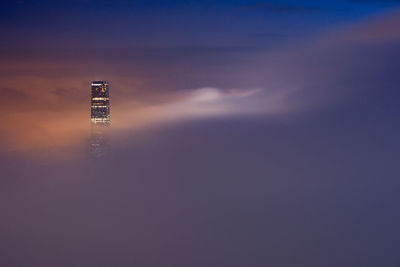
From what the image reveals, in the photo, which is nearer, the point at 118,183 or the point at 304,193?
the point at 304,193

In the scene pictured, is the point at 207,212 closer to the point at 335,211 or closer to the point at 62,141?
the point at 335,211

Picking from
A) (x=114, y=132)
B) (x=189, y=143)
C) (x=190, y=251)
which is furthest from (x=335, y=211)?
(x=114, y=132)

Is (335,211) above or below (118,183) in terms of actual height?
below

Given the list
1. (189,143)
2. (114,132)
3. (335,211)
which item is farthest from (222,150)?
(335,211)

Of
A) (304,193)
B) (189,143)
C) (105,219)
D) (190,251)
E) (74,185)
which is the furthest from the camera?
(189,143)

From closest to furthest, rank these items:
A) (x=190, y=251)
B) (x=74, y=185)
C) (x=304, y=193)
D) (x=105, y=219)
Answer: (x=190, y=251) → (x=105, y=219) → (x=304, y=193) → (x=74, y=185)

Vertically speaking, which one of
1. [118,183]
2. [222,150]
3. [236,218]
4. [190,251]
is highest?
[222,150]

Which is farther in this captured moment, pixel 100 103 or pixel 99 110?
pixel 99 110
